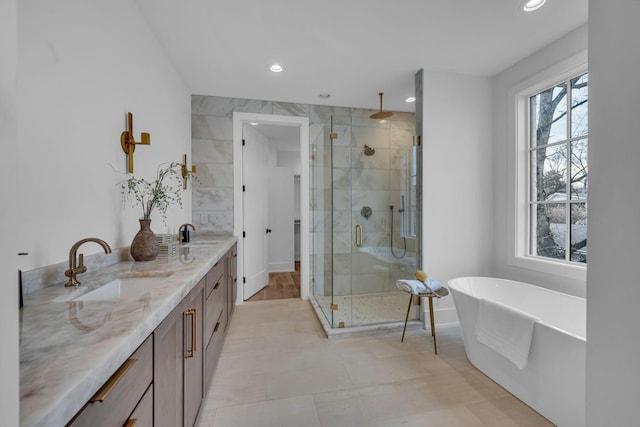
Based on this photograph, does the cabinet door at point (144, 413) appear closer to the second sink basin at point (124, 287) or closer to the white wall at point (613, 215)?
the second sink basin at point (124, 287)

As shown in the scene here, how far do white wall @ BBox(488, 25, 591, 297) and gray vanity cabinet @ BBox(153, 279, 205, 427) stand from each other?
9.02ft

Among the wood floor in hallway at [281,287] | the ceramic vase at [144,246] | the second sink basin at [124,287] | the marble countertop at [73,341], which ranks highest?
the ceramic vase at [144,246]

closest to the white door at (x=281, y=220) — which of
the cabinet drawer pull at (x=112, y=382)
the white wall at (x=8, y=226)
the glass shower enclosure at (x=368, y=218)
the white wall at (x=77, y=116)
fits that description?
the glass shower enclosure at (x=368, y=218)

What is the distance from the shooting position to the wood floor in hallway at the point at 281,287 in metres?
3.68

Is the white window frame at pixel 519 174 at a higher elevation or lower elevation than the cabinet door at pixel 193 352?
higher

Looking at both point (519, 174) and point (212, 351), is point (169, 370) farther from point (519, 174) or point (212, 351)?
point (519, 174)

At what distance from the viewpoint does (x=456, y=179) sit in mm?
2732

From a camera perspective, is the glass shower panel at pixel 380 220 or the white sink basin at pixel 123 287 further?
the glass shower panel at pixel 380 220

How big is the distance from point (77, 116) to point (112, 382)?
52.1 inches

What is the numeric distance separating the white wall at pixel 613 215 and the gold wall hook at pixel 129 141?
7.17ft

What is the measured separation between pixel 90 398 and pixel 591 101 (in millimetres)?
1636

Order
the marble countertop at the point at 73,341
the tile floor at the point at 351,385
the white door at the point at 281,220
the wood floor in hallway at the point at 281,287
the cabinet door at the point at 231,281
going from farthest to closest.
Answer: the white door at the point at 281,220 < the wood floor in hallway at the point at 281,287 < the cabinet door at the point at 231,281 < the tile floor at the point at 351,385 < the marble countertop at the point at 73,341

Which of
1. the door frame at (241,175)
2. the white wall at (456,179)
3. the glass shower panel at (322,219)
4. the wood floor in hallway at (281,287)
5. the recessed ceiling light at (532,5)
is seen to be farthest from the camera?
the wood floor in hallway at (281,287)

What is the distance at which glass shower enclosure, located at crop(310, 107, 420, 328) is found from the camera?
9.32 ft
